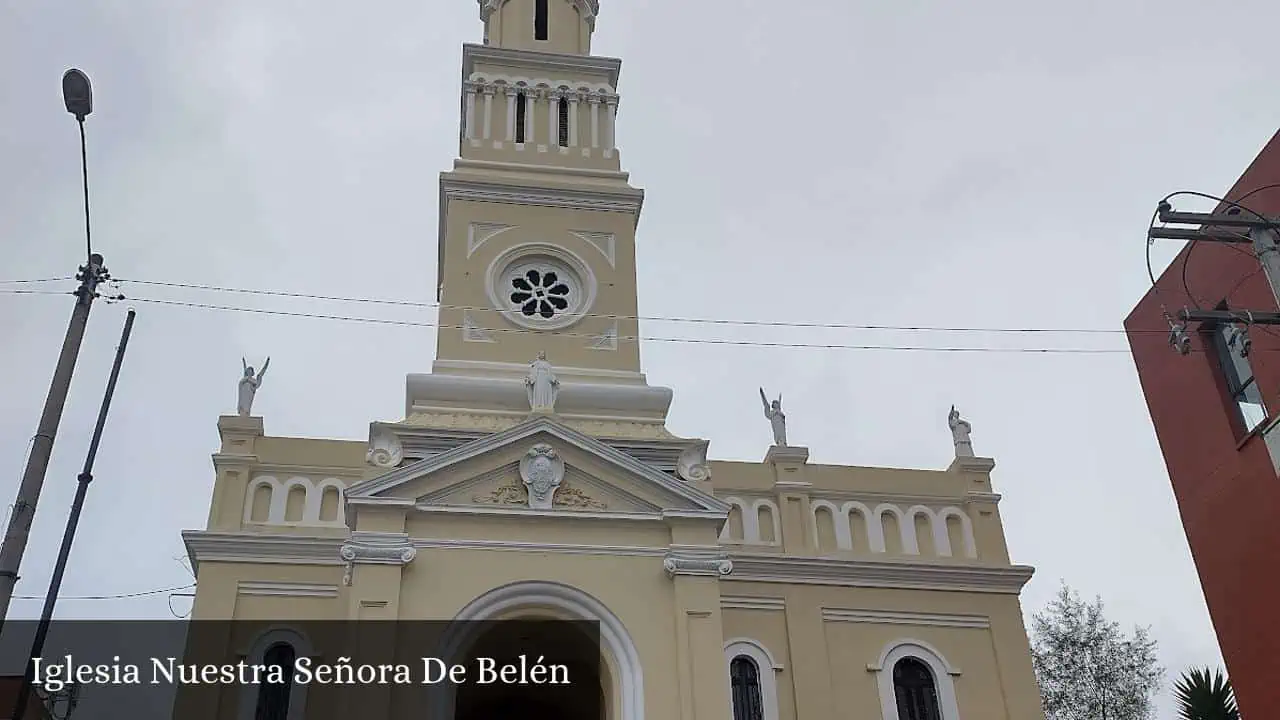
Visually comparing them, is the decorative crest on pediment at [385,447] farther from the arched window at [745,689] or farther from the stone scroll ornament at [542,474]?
the arched window at [745,689]

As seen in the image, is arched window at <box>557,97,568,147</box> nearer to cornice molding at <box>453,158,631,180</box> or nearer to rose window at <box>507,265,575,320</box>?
cornice molding at <box>453,158,631,180</box>

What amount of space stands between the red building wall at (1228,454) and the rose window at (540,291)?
400 inches

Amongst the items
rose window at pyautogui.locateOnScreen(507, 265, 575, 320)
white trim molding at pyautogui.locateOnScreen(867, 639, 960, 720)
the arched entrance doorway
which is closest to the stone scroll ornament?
the arched entrance doorway

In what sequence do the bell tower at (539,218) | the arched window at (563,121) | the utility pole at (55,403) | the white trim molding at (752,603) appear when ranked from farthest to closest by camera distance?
the arched window at (563,121) → the bell tower at (539,218) → the white trim molding at (752,603) → the utility pole at (55,403)

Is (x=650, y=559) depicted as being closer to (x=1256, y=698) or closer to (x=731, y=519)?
(x=731, y=519)

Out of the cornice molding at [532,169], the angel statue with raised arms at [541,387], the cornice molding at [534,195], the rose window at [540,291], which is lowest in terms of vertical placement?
the angel statue with raised arms at [541,387]

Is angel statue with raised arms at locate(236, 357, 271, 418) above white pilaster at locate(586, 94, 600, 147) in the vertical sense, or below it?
below

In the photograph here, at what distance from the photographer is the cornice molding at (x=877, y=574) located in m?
20.3

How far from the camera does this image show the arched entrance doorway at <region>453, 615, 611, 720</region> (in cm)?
1714

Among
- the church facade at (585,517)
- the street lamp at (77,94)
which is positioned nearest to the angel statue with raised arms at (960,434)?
the church facade at (585,517)

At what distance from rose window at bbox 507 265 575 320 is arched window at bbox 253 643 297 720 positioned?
7.04 metres

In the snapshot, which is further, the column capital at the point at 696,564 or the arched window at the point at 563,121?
the arched window at the point at 563,121

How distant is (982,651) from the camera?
2034 cm

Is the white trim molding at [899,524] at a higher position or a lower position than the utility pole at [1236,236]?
higher
